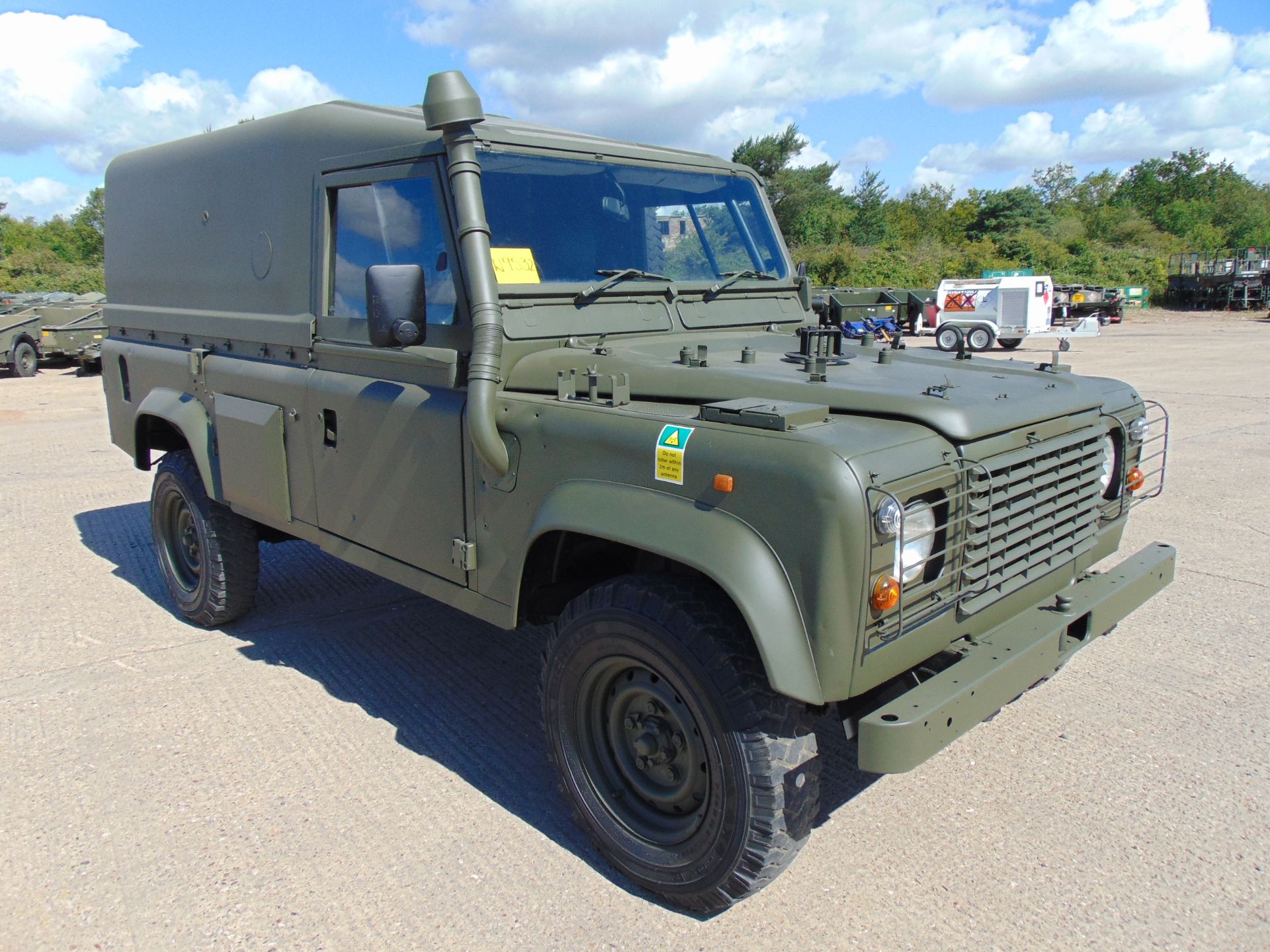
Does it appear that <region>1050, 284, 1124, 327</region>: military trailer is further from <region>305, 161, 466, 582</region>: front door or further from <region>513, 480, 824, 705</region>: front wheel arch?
<region>513, 480, 824, 705</region>: front wheel arch

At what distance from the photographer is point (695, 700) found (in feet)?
8.29

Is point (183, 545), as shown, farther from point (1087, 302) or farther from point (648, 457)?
point (1087, 302)

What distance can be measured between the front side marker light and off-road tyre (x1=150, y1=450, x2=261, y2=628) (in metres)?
3.57

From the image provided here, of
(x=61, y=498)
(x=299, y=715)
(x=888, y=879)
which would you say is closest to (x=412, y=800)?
(x=299, y=715)

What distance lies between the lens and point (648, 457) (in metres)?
2.62

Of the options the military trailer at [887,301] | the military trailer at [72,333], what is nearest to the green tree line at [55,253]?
the military trailer at [72,333]

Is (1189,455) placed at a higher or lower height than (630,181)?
lower

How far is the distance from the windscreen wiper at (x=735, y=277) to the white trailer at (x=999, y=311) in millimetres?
A: 18817

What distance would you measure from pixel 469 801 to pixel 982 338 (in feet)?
70.5

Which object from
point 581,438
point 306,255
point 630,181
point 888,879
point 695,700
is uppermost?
point 630,181

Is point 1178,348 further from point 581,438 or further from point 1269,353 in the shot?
point 581,438

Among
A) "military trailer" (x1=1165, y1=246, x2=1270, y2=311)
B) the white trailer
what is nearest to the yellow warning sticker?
the white trailer

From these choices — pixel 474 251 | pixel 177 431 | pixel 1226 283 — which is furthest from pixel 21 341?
pixel 1226 283

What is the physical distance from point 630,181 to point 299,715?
103 inches
